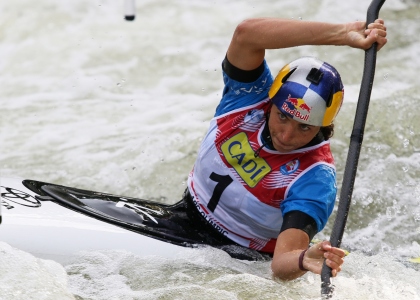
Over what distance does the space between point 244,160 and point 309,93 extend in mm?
394

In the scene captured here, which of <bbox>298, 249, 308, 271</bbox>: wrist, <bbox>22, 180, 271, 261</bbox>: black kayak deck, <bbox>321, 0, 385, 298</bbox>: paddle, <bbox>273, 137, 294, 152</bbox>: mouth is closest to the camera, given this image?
<bbox>321, 0, 385, 298</bbox>: paddle

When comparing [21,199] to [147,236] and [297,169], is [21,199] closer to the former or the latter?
[147,236]

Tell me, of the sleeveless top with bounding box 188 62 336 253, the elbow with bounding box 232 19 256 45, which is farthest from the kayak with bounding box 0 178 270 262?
the elbow with bounding box 232 19 256 45

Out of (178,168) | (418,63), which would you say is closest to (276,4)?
(418,63)

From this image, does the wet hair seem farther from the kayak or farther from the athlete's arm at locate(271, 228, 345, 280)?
the kayak

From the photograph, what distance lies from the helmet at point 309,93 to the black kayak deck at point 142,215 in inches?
25.8

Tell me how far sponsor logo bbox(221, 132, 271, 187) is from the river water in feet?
1.13

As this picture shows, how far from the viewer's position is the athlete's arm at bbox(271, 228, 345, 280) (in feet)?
8.06

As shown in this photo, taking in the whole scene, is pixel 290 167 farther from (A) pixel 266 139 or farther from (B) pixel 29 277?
(B) pixel 29 277

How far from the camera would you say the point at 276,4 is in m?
8.25

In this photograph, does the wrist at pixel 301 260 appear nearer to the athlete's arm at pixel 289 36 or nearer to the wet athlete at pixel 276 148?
the wet athlete at pixel 276 148

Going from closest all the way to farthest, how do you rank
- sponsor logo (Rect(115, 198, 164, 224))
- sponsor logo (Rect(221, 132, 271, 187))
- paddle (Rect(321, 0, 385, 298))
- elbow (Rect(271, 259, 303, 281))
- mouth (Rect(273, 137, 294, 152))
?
paddle (Rect(321, 0, 385, 298)) < elbow (Rect(271, 259, 303, 281)) < mouth (Rect(273, 137, 294, 152)) < sponsor logo (Rect(221, 132, 271, 187)) < sponsor logo (Rect(115, 198, 164, 224))

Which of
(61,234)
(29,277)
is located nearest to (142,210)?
(61,234)

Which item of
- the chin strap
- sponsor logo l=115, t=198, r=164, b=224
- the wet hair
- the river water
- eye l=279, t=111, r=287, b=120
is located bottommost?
the river water
